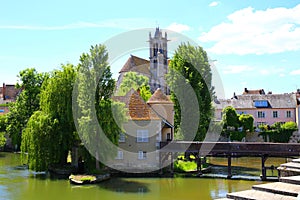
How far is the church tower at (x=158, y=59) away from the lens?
237ft

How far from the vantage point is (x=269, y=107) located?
54.3 metres

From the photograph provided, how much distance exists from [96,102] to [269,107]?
3491 centimetres

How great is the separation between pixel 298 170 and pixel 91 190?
13432mm

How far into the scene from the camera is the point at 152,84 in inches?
2810

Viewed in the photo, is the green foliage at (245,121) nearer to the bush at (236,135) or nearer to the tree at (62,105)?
the bush at (236,135)

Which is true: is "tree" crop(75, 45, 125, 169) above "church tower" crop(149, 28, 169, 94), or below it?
below

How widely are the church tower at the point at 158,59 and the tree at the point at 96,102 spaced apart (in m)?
42.7

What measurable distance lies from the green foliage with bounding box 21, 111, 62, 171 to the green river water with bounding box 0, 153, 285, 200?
1150mm

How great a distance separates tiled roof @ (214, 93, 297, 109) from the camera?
53.6m

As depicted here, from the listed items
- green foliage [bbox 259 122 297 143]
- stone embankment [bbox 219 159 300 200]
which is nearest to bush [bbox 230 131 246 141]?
green foliage [bbox 259 122 297 143]

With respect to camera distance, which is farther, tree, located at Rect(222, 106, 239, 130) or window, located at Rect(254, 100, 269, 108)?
window, located at Rect(254, 100, 269, 108)

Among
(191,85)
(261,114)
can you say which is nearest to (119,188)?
(191,85)

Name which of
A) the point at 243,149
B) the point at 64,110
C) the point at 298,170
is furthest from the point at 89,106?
the point at 298,170

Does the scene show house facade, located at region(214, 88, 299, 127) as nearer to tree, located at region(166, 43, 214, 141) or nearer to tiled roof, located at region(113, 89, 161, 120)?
tree, located at region(166, 43, 214, 141)
